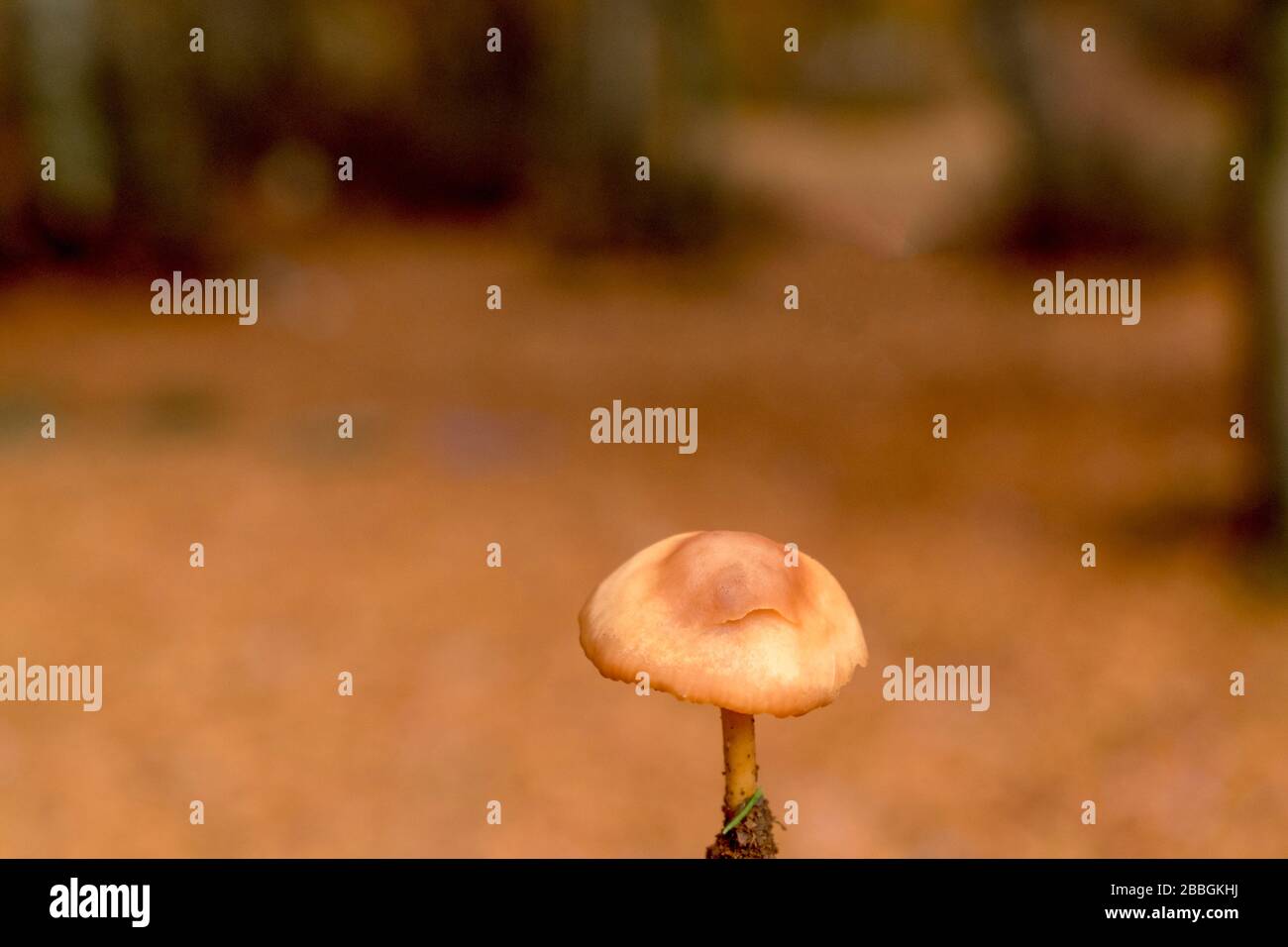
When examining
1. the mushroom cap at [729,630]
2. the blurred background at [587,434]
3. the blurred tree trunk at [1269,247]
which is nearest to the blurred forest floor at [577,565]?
the blurred background at [587,434]

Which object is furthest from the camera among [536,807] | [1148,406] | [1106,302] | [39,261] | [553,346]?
[1106,302]

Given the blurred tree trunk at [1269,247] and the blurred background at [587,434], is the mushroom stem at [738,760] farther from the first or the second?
the blurred tree trunk at [1269,247]

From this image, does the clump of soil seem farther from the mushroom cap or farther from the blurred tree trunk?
the blurred tree trunk

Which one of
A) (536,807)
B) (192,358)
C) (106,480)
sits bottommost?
(536,807)

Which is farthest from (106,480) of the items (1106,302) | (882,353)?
(1106,302)

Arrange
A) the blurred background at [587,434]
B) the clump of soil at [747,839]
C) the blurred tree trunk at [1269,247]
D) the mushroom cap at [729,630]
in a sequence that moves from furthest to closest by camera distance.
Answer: the blurred tree trunk at [1269,247] < the blurred background at [587,434] < the clump of soil at [747,839] < the mushroom cap at [729,630]

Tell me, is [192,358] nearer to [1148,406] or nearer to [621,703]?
[621,703]
